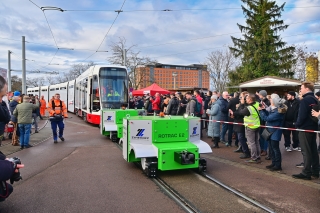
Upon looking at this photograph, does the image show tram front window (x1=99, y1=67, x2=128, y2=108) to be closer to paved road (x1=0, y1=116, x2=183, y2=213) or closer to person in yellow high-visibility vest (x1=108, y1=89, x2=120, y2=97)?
person in yellow high-visibility vest (x1=108, y1=89, x2=120, y2=97)

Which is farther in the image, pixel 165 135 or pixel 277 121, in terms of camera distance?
pixel 277 121

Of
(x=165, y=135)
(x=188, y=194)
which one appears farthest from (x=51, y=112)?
(x=188, y=194)

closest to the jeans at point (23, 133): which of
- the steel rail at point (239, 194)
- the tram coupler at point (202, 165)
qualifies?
the tram coupler at point (202, 165)

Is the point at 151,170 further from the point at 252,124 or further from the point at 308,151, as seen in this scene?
the point at 308,151

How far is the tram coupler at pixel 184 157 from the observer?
18.8 feet

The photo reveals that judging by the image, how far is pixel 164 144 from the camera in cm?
630

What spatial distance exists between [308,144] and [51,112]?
8756 mm

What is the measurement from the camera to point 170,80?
494 feet

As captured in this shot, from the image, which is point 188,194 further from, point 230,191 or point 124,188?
point 124,188

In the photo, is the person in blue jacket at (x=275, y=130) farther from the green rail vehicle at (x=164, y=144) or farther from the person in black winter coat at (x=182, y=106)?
the person in black winter coat at (x=182, y=106)

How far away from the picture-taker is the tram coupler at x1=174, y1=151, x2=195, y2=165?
18.8 ft

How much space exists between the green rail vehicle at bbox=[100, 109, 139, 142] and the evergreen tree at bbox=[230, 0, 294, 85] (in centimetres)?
2552

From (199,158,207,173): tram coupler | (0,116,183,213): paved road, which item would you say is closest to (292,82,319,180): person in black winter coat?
(199,158,207,173): tram coupler

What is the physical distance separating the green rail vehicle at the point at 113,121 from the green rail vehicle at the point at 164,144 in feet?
12.7
